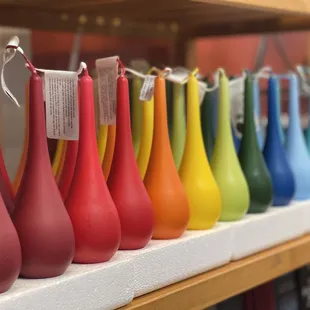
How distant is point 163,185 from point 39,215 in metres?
0.20

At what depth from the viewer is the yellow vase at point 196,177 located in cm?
84

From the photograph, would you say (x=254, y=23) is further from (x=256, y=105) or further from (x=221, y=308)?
(x=221, y=308)

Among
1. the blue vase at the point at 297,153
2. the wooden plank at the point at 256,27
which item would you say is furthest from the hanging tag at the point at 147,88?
the wooden plank at the point at 256,27

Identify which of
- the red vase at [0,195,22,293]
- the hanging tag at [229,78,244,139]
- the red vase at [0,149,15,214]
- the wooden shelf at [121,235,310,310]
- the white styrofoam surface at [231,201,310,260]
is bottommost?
the wooden shelf at [121,235,310,310]

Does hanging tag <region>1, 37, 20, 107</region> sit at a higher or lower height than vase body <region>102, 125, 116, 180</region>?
higher

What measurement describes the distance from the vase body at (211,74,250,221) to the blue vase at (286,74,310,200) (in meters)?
0.18

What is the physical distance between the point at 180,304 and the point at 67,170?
0.22 meters

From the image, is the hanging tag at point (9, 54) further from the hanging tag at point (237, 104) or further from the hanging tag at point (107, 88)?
the hanging tag at point (237, 104)

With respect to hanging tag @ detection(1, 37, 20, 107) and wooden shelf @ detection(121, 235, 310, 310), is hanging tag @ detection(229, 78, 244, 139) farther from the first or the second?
hanging tag @ detection(1, 37, 20, 107)

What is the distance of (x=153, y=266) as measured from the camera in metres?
0.75

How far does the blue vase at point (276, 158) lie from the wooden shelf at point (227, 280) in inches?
3.1

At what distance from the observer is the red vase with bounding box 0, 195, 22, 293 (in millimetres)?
584

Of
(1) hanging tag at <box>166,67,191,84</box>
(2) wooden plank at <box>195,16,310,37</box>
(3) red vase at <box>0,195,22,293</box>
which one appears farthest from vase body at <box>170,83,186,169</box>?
(2) wooden plank at <box>195,16,310,37</box>

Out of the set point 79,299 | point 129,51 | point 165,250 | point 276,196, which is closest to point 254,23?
point 129,51
